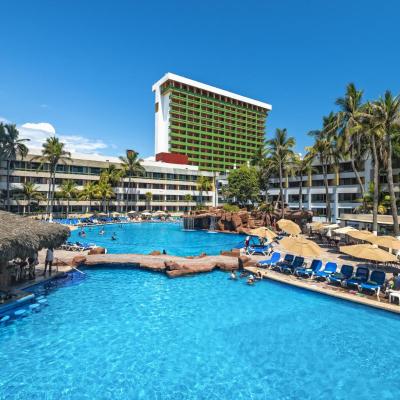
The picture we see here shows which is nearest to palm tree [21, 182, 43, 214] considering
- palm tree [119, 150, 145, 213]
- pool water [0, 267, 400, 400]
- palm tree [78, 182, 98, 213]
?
palm tree [78, 182, 98, 213]

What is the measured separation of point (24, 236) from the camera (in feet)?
50.0

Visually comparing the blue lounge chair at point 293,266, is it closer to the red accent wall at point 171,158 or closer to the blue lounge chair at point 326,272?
the blue lounge chair at point 326,272

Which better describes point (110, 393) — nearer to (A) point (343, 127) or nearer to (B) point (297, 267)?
(B) point (297, 267)

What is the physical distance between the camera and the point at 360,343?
1220cm

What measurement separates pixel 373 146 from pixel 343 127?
583 inches

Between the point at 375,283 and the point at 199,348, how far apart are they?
11.2 metres

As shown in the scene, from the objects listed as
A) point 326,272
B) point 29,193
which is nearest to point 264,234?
point 326,272

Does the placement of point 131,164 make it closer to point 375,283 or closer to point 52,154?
point 52,154

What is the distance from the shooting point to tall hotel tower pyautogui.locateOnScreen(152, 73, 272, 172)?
109750 mm

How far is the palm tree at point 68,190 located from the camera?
208 ft

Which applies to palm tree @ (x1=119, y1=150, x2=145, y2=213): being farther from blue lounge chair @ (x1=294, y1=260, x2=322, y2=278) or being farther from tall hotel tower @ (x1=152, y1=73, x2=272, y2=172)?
blue lounge chair @ (x1=294, y1=260, x2=322, y2=278)

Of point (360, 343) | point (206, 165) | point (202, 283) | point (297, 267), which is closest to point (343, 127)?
point (297, 267)

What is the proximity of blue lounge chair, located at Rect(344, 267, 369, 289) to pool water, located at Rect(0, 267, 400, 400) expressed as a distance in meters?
1.89

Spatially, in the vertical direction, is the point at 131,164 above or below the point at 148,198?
above
